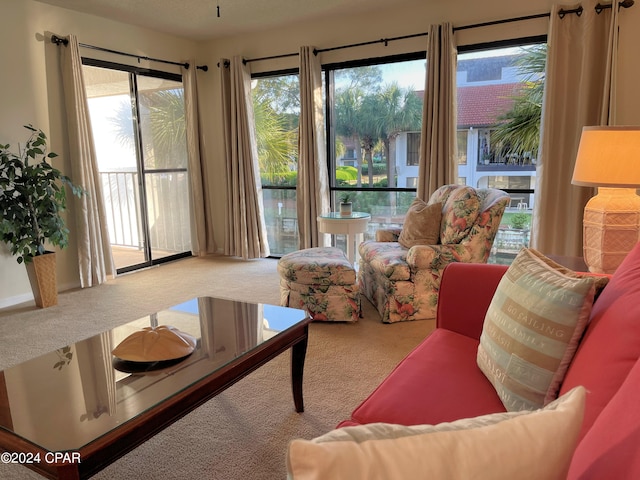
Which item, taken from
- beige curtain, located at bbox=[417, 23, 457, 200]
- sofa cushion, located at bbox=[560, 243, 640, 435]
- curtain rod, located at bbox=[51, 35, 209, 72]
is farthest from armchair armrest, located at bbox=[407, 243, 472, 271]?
curtain rod, located at bbox=[51, 35, 209, 72]

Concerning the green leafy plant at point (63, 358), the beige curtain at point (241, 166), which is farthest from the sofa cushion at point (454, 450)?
the beige curtain at point (241, 166)

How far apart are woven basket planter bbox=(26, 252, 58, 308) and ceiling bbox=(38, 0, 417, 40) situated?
221cm

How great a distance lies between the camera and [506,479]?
1.83 feet

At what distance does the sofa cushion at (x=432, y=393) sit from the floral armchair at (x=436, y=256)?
60.2 inches

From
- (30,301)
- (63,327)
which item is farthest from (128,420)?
(30,301)

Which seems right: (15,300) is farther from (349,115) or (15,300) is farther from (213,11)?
(349,115)

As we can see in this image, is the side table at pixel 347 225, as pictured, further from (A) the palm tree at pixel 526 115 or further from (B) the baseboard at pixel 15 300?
(B) the baseboard at pixel 15 300

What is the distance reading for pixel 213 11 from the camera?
4273 millimetres

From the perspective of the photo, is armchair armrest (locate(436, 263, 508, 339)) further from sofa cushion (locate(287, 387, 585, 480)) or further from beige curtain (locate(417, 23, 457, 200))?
beige curtain (locate(417, 23, 457, 200))

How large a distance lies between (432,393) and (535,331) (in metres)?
0.35

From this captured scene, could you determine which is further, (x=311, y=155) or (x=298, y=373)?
(x=311, y=155)

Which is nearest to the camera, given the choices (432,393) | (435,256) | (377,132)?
(432,393)

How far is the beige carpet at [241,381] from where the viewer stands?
5.90 ft

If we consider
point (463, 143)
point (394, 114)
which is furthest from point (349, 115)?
point (463, 143)
